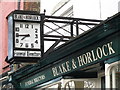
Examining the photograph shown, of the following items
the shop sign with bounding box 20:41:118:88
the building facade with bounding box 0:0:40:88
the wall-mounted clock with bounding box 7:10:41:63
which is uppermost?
the building facade with bounding box 0:0:40:88

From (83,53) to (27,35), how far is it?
4.43 m

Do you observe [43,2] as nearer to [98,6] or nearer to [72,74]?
[98,6]

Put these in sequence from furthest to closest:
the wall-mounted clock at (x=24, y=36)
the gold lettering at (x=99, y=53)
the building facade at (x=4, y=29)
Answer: the building facade at (x=4, y=29) → the wall-mounted clock at (x=24, y=36) → the gold lettering at (x=99, y=53)

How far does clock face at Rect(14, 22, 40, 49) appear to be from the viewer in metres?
13.6

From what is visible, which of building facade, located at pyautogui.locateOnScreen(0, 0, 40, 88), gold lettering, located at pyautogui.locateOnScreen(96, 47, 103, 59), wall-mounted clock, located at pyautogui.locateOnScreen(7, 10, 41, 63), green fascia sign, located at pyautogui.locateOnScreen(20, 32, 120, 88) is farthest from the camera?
building facade, located at pyautogui.locateOnScreen(0, 0, 40, 88)

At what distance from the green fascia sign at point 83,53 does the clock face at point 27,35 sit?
0.92m

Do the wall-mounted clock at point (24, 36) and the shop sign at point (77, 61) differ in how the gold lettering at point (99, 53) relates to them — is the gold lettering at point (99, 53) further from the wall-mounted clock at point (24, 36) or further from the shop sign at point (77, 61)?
the wall-mounted clock at point (24, 36)

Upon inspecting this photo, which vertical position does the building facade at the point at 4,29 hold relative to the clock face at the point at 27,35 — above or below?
above

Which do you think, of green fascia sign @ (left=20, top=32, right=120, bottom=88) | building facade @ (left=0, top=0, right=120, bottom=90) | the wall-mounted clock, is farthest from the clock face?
green fascia sign @ (left=20, top=32, right=120, bottom=88)

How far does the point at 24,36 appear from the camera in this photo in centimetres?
1373

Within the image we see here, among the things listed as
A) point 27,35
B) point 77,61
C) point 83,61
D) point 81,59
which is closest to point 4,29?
point 27,35

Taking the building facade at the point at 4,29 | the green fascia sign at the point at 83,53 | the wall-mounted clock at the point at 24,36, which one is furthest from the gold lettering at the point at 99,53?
the building facade at the point at 4,29

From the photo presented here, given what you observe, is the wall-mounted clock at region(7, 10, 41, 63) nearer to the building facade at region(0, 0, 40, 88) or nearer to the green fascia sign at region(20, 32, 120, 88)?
the green fascia sign at region(20, 32, 120, 88)

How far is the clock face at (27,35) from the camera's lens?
1364cm
